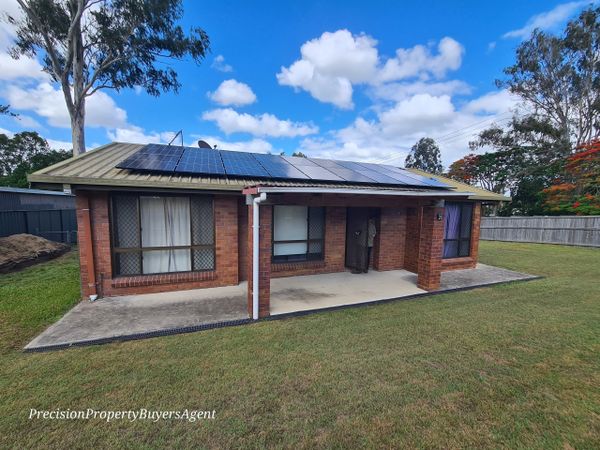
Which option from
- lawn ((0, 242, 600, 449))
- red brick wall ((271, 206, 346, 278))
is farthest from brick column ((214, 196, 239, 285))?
lawn ((0, 242, 600, 449))

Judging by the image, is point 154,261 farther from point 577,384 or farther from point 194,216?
point 577,384

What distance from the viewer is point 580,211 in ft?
54.5

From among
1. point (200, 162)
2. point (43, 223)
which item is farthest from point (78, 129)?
point (200, 162)

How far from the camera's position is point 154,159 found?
231 inches

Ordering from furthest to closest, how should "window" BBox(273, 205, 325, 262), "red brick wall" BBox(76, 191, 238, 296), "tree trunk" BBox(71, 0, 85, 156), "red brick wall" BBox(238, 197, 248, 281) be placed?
1. "tree trunk" BBox(71, 0, 85, 156)
2. "window" BBox(273, 205, 325, 262)
3. "red brick wall" BBox(238, 197, 248, 281)
4. "red brick wall" BBox(76, 191, 238, 296)

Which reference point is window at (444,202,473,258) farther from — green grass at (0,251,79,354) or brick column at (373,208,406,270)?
green grass at (0,251,79,354)

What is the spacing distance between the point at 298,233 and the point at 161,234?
10.9 feet

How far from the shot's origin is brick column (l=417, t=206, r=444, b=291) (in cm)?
573

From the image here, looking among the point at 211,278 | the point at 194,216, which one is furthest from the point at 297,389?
the point at 194,216

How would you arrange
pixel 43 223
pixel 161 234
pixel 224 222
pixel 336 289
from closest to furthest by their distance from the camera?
pixel 161 234
pixel 224 222
pixel 336 289
pixel 43 223

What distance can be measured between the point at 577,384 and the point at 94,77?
59.6ft

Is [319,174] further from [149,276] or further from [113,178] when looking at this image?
[149,276]

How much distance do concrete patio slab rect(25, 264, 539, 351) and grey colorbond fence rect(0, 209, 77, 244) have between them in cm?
812

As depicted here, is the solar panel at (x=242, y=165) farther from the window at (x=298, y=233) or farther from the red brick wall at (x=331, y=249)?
the red brick wall at (x=331, y=249)
